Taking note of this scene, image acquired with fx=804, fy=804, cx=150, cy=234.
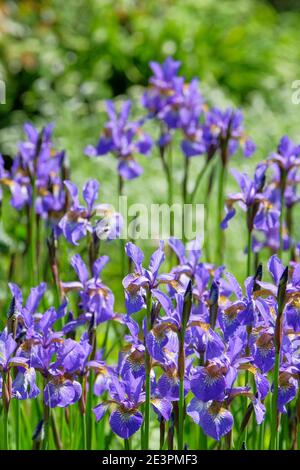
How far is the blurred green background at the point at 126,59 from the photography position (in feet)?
23.1

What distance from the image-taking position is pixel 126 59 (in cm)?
845

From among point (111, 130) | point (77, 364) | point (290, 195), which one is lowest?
point (77, 364)

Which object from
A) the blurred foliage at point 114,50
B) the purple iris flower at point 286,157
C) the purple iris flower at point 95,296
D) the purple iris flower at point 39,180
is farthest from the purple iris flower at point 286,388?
the blurred foliage at point 114,50

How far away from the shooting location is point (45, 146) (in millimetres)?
3340

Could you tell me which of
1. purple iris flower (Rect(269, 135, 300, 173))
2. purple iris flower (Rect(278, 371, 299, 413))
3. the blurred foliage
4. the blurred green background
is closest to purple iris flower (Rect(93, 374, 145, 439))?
purple iris flower (Rect(278, 371, 299, 413))

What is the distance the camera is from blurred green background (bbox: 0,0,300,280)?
23.1 feet

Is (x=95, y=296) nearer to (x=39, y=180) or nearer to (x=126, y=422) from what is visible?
(x=126, y=422)

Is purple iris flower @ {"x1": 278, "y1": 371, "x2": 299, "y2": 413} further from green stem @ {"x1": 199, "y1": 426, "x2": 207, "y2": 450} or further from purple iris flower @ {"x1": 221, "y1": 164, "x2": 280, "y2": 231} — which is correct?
purple iris flower @ {"x1": 221, "y1": 164, "x2": 280, "y2": 231}

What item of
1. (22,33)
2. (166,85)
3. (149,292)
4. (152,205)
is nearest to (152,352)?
(149,292)

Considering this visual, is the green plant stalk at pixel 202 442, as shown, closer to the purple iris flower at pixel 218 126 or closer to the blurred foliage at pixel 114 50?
the purple iris flower at pixel 218 126

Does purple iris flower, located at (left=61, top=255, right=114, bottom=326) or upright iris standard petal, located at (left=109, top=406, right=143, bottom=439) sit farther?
purple iris flower, located at (left=61, top=255, right=114, bottom=326)

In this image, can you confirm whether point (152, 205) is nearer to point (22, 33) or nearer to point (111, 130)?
point (111, 130)

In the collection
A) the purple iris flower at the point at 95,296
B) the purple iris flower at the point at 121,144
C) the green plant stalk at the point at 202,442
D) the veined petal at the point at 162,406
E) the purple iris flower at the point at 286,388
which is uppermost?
the purple iris flower at the point at 121,144
